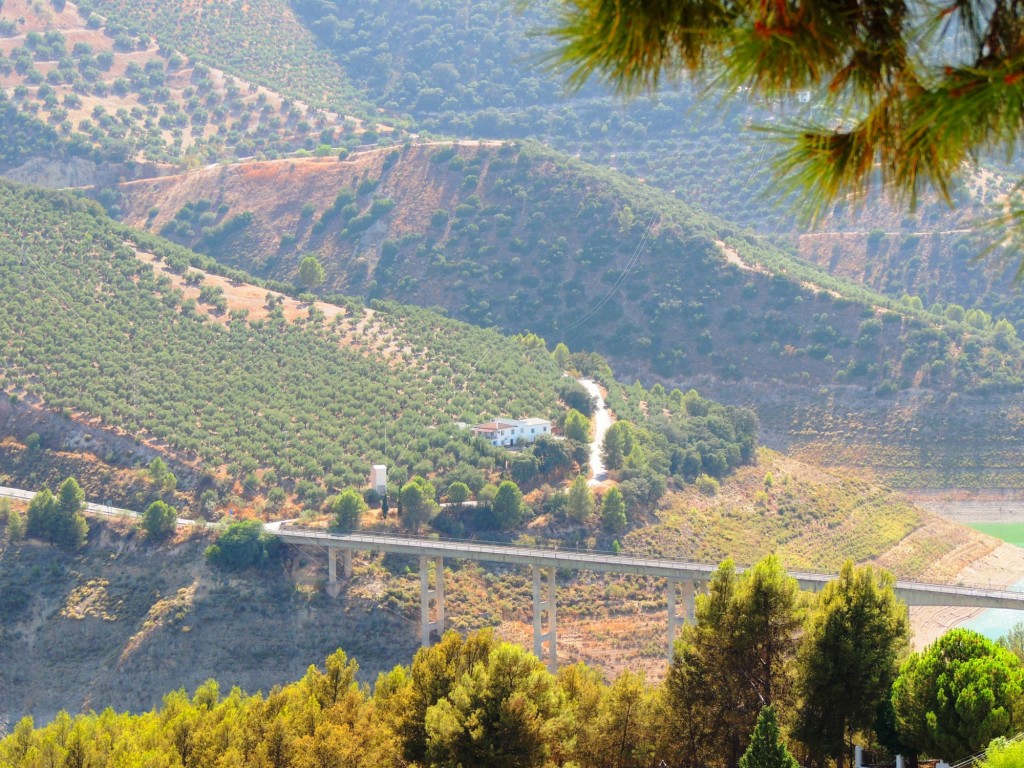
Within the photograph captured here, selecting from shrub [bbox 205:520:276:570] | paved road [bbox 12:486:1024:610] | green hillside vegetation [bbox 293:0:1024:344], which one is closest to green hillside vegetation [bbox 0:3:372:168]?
green hillside vegetation [bbox 293:0:1024:344]

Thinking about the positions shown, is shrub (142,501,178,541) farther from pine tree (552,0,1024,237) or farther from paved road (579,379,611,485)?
pine tree (552,0,1024,237)

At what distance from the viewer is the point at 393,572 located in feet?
177

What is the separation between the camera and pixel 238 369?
68.1 metres

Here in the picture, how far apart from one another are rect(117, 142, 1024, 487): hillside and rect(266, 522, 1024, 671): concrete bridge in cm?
3142

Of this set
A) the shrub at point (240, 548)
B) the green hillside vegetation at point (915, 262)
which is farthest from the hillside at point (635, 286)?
the shrub at point (240, 548)

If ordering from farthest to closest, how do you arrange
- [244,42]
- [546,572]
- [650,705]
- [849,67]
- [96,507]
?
[244,42]
[96,507]
[546,572]
[650,705]
[849,67]

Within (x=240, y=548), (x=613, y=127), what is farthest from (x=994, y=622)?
(x=613, y=127)

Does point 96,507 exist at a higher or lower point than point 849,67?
lower

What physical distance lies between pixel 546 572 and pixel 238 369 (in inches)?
907

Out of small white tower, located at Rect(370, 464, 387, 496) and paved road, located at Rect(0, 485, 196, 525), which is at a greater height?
small white tower, located at Rect(370, 464, 387, 496)

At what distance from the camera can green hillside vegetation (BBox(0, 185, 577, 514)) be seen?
60875 millimetres

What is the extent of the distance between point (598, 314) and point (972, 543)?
33364 mm

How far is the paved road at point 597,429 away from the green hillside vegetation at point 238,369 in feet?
8.01

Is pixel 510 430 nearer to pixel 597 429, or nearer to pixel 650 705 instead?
pixel 597 429
